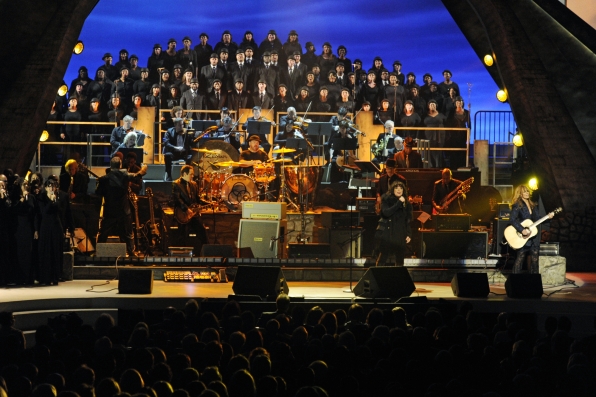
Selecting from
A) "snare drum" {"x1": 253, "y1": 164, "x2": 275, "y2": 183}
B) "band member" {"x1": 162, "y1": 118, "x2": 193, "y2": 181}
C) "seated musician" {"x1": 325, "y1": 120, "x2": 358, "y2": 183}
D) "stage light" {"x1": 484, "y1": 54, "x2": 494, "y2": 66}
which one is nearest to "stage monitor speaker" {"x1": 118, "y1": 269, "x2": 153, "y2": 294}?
"snare drum" {"x1": 253, "y1": 164, "x2": 275, "y2": 183}

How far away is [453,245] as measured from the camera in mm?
14531

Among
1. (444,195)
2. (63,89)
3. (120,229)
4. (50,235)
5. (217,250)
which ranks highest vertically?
(63,89)

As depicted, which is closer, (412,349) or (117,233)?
(412,349)

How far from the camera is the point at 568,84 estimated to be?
17391 millimetres

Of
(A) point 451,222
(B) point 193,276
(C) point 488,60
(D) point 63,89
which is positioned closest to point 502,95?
(C) point 488,60

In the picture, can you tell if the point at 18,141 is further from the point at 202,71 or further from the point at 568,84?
the point at 568,84

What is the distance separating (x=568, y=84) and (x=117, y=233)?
30.2 feet

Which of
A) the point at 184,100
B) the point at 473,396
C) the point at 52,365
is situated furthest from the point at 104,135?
the point at 473,396

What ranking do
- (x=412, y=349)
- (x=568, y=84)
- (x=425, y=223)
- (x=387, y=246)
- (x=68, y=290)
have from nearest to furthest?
(x=412, y=349)
(x=68, y=290)
(x=387, y=246)
(x=425, y=223)
(x=568, y=84)

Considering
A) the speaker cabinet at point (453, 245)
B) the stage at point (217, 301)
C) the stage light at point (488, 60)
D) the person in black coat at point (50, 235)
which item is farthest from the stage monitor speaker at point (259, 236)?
the stage light at point (488, 60)

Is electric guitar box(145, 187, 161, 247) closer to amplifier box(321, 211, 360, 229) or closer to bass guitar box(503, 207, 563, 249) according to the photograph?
amplifier box(321, 211, 360, 229)

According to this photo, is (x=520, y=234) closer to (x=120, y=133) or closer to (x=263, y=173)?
(x=263, y=173)

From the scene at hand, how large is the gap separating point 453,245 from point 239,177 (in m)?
4.70

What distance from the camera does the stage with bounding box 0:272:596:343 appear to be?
10.0 metres
